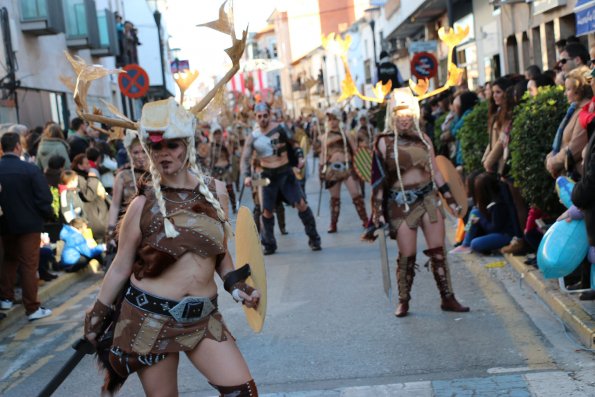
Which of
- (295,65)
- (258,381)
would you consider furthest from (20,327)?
(295,65)

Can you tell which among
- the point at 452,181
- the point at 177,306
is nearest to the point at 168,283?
the point at 177,306

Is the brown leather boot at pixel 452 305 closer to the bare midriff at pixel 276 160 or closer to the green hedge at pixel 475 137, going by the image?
the green hedge at pixel 475 137

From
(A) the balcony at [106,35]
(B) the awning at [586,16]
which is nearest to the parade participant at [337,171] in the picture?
(B) the awning at [586,16]

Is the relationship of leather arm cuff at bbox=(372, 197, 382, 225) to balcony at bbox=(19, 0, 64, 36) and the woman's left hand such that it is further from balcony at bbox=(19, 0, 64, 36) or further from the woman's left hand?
balcony at bbox=(19, 0, 64, 36)

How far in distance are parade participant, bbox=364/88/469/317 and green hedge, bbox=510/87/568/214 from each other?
4.28ft

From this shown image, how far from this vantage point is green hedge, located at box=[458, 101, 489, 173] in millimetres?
12320

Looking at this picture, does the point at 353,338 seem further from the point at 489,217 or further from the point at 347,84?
the point at 489,217

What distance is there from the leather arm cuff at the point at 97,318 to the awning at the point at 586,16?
7.08 metres

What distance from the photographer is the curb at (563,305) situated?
668cm

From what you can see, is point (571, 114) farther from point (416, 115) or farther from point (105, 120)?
Answer: point (105, 120)

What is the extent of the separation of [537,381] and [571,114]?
9.74 ft

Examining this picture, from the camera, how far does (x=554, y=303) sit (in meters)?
7.76

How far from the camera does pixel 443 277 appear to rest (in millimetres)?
8023

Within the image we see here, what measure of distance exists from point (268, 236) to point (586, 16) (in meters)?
4.88
